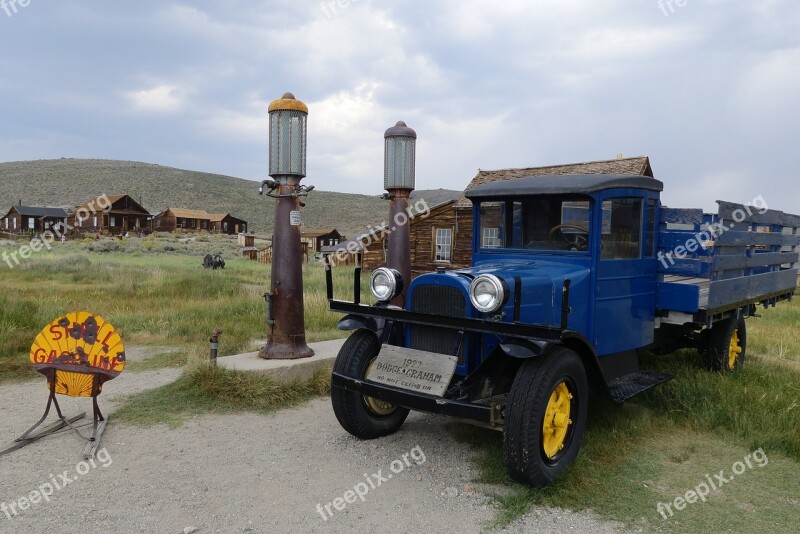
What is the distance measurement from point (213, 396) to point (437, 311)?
111 inches

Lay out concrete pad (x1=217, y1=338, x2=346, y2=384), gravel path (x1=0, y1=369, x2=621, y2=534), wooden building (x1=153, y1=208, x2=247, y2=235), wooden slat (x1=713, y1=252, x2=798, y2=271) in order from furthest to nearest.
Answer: wooden building (x1=153, y1=208, x2=247, y2=235) < concrete pad (x1=217, y1=338, x2=346, y2=384) < wooden slat (x1=713, y1=252, x2=798, y2=271) < gravel path (x1=0, y1=369, x2=621, y2=534)

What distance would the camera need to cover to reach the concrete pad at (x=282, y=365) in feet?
20.3

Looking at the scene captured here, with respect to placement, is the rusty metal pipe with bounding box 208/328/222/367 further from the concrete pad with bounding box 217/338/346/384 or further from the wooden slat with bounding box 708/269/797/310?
the wooden slat with bounding box 708/269/797/310

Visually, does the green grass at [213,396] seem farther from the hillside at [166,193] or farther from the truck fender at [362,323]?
the hillside at [166,193]

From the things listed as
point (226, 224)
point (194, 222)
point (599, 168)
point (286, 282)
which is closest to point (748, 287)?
point (286, 282)

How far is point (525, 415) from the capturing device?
12.3 feet

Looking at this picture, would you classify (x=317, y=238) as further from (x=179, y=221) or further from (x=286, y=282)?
(x=286, y=282)

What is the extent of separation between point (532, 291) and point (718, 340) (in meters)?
3.64

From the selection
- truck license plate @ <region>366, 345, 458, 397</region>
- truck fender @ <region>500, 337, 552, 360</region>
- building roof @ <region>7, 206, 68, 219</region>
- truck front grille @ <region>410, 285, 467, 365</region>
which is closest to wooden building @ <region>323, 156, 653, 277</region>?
truck front grille @ <region>410, 285, 467, 365</region>

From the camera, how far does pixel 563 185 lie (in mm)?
4828

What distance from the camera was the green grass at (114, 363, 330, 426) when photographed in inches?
221

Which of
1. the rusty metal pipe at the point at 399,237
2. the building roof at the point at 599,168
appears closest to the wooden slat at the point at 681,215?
the rusty metal pipe at the point at 399,237

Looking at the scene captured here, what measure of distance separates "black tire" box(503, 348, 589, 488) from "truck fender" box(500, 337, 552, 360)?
0.47 feet

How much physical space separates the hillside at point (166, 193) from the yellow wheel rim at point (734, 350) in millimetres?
54835
